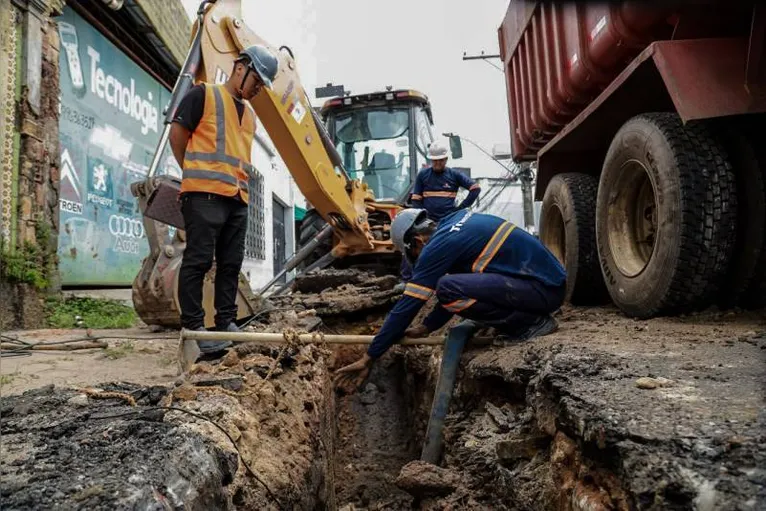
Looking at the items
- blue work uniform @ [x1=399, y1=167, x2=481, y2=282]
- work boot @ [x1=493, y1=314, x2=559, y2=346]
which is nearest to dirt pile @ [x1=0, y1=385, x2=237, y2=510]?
work boot @ [x1=493, y1=314, x2=559, y2=346]

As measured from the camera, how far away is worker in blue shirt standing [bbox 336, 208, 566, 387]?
296cm

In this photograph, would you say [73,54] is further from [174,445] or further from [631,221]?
[174,445]

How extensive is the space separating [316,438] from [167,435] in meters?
1.39

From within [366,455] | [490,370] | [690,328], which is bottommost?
[366,455]

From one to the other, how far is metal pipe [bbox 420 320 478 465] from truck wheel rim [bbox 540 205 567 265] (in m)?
1.87

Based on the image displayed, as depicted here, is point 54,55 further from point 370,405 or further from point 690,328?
point 690,328

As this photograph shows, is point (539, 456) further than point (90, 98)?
No

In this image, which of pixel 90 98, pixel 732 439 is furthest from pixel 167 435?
pixel 90 98

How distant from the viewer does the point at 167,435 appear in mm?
1572

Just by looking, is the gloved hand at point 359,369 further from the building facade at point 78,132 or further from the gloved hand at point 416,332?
the building facade at point 78,132

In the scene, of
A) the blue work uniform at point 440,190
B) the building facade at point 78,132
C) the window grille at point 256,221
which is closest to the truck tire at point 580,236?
the blue work uniform at point 440,190

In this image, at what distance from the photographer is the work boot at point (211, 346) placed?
10.0 feet

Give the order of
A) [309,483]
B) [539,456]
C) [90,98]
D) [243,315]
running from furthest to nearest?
[90,98] → [243,315] → [309,483] → [539,456]

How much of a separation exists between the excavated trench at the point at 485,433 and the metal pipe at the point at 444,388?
0.06 metres
